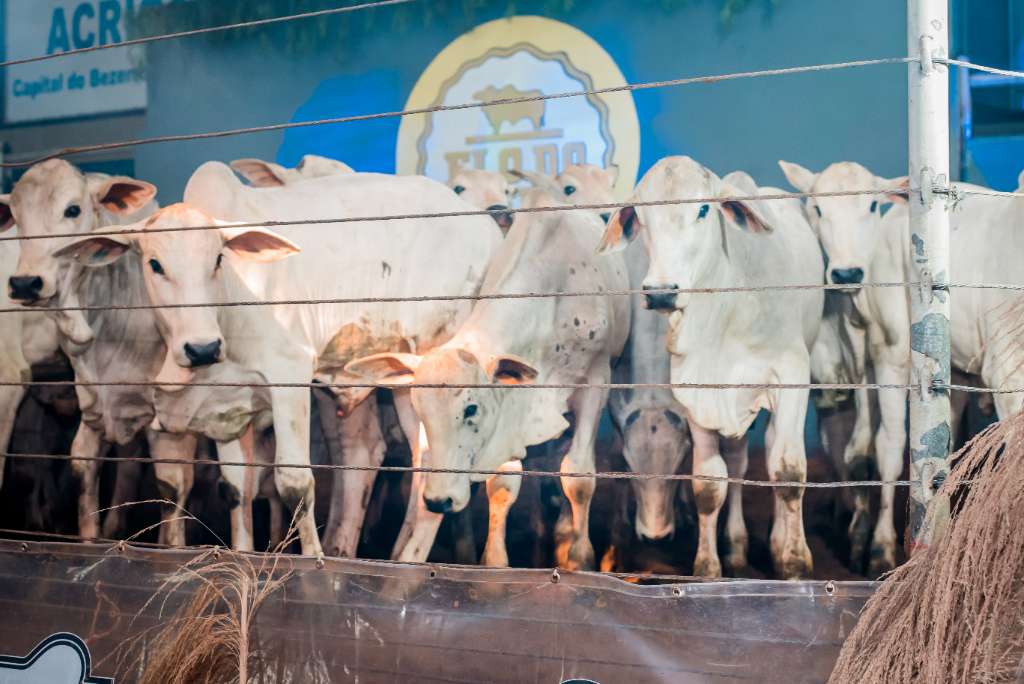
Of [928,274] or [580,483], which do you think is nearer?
[928,274]

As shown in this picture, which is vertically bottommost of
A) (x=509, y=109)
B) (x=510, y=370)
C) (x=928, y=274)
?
(x=510, y=370)

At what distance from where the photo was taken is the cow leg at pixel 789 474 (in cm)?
362

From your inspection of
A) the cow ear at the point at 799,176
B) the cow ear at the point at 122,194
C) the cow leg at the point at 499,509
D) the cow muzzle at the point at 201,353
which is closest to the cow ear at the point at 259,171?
the cow ear at the point at 122,194

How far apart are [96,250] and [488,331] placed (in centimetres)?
133

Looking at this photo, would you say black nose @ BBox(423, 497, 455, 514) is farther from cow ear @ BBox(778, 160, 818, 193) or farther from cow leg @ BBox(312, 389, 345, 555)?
cow ear @ BBox(778, 160, 818, 193)

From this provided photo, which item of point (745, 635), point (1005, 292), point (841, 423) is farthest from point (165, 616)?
point (1005, 292)

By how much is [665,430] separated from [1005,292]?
108cm

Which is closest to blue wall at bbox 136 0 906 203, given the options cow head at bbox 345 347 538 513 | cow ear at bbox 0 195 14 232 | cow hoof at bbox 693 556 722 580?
cow ear at bbox 0 195 14 232

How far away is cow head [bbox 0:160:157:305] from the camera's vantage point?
4.01 m

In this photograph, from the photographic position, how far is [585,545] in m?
3.90

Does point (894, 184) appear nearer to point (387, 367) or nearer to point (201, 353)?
point (387, 367)

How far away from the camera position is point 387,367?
3.71m

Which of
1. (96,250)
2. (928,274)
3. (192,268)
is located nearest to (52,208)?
(96,250)

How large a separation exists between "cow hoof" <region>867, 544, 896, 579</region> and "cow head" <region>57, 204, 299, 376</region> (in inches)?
79.0
